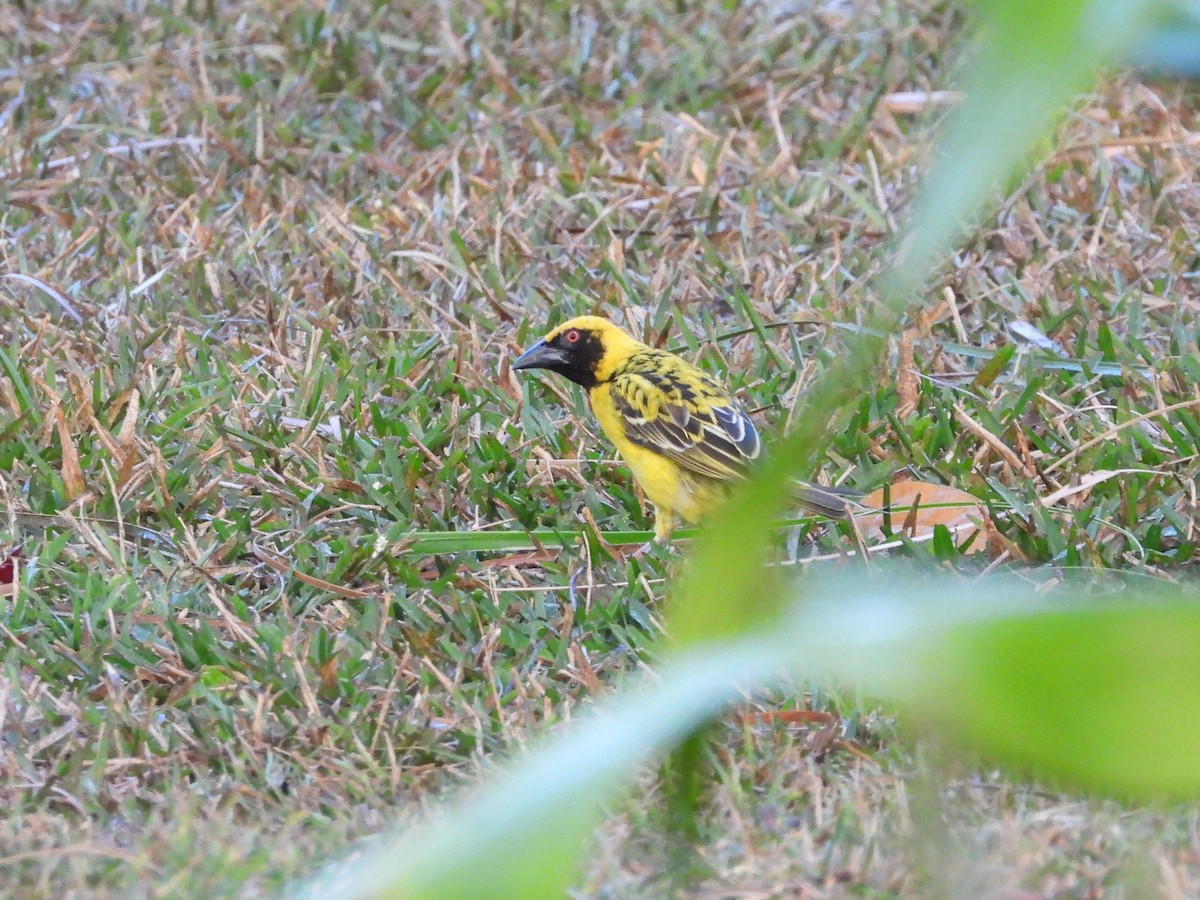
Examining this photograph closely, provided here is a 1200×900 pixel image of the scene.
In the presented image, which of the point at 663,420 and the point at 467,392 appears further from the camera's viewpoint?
the point at 467,392

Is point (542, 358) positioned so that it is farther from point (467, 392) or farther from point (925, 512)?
point (925, 512)

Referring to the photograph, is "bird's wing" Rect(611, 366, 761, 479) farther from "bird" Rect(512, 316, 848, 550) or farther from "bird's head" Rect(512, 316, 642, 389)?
"bird's head" Rect(512, 316, 642, 389)

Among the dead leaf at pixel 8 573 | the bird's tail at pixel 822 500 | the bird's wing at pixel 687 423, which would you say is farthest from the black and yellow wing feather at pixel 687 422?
the dead leaf at pixel 8 573

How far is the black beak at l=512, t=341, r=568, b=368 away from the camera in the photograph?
12.4 ft

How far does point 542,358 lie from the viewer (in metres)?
3.79

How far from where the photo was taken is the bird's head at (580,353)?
375 centimetres

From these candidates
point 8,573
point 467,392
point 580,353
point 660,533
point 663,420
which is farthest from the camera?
point 467,392

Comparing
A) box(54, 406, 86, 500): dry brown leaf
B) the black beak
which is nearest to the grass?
box(54, 406, 86, 500): dry brown leaf

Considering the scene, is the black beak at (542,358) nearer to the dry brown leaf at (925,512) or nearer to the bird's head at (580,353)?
the bird's head at (580,353)

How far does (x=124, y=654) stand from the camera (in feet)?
9.12

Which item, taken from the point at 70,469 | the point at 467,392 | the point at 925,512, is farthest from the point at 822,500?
the point at 70,469

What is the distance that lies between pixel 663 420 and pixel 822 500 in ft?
1.42

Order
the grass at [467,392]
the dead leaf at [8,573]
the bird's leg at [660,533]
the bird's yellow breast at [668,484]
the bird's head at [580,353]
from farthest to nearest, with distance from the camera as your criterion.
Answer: the bird's head at [580,353], the bird's yellow breast at [668,484], the bird's leg at [660,533], the dead leaf at [8,573], the grass at [467,392]

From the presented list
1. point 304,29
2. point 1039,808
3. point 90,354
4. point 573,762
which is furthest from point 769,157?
point 573,762
